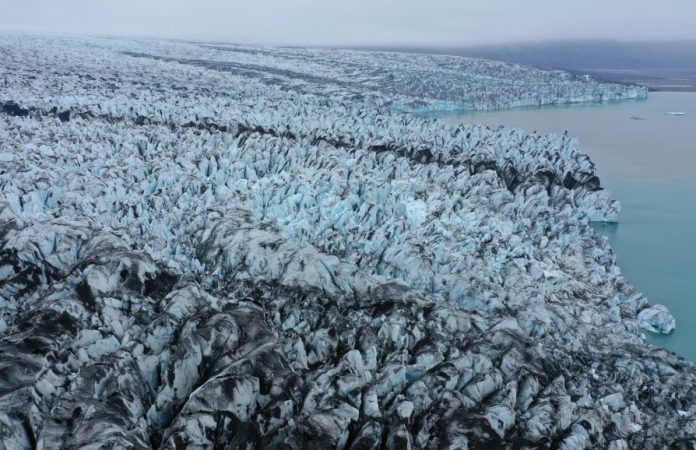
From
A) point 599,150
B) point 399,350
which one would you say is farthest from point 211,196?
point 599,150

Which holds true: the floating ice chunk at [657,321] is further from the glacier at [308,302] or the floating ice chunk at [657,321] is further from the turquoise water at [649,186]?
the turquoise water at [649,186]

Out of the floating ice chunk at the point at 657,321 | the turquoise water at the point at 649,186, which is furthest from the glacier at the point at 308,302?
the turquoise water at the point at 649,186

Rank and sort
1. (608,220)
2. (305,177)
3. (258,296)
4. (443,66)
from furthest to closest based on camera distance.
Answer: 1. (443,66)
2. (608,220)
3. (305,177)
4. (258,296)

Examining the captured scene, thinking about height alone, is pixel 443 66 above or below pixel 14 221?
above

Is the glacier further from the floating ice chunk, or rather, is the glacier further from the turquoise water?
the turquoise water

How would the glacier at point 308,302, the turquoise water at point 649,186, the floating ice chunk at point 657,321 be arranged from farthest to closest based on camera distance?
1. the turquoise water at point 649,186
2. the floating ice chunk at point 657,321
3. the glacier at point 308,302

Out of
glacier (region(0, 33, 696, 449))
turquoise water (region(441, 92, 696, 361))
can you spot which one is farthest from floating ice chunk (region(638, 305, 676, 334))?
turquoise water (region(441, 92, 696, 361))

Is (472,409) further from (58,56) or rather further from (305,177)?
(58,56)
